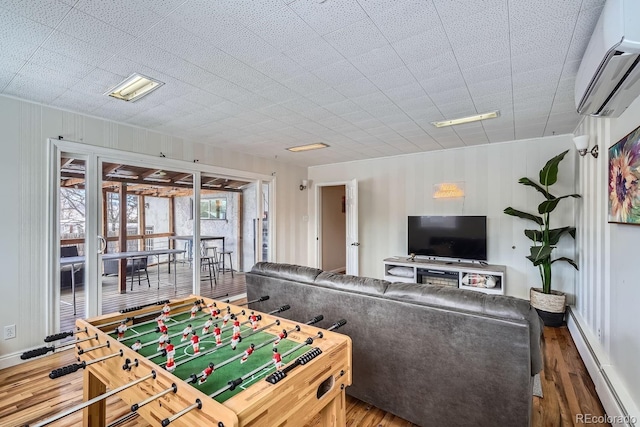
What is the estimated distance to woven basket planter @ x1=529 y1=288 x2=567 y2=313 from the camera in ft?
11.7

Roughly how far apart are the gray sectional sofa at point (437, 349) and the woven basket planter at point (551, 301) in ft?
8.02

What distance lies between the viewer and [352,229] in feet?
18.5

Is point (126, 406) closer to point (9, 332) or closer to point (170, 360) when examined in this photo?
point (170, 360)

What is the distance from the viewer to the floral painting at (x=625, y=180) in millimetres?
1791

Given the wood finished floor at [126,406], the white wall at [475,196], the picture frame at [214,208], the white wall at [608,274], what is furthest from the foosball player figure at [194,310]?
the white wall at [475,196]

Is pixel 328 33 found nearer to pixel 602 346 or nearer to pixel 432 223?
pixel 602 346

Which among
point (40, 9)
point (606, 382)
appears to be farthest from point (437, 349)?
point (40, 9)

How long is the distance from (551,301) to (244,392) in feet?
13.2

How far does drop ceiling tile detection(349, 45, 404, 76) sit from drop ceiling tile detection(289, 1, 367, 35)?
0.37 metres

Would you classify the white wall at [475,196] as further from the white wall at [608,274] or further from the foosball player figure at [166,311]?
the foosball player figure at [166,311]

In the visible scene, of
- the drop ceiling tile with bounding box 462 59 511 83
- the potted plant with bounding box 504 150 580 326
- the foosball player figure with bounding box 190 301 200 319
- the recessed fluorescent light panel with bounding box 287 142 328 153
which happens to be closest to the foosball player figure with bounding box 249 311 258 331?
the foosball player figure with bounding box 190 301 200 319

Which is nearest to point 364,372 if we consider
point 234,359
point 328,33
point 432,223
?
point 234,359

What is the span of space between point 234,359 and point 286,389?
354 millimetres

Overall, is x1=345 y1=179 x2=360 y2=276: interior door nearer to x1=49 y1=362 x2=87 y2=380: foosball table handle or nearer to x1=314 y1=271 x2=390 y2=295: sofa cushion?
x1=314 y1=271 x2=390 y2=295: sofa cushion
